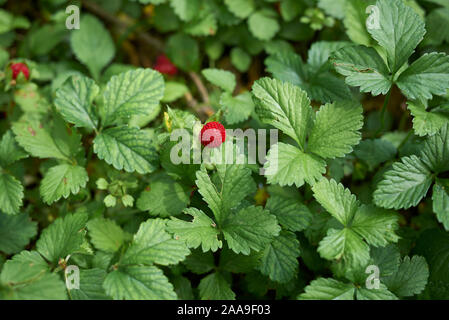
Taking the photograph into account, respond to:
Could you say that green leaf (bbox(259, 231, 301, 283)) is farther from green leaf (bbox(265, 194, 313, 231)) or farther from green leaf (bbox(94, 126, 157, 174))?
green leaf (bbox(94, 126, 157, 174))

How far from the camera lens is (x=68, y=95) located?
1.81 meters

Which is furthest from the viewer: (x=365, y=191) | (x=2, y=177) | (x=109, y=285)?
(x=365, y=191)

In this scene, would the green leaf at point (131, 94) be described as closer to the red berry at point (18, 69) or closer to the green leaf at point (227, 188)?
the green leaf at point (227, 188)

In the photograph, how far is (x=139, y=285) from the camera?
1445 millimetres

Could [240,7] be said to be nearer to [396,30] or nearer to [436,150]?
[396,30]

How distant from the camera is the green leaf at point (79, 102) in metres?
1.77

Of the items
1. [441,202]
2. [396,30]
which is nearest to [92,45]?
[396,30]

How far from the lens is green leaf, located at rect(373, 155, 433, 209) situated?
1.50 m

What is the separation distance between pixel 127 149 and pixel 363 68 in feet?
3.25

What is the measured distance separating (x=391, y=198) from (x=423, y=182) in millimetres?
141

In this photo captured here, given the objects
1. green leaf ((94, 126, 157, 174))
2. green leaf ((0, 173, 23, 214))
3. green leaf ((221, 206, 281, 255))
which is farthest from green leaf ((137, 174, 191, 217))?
green leaf ((0, 173, 23, 214))
